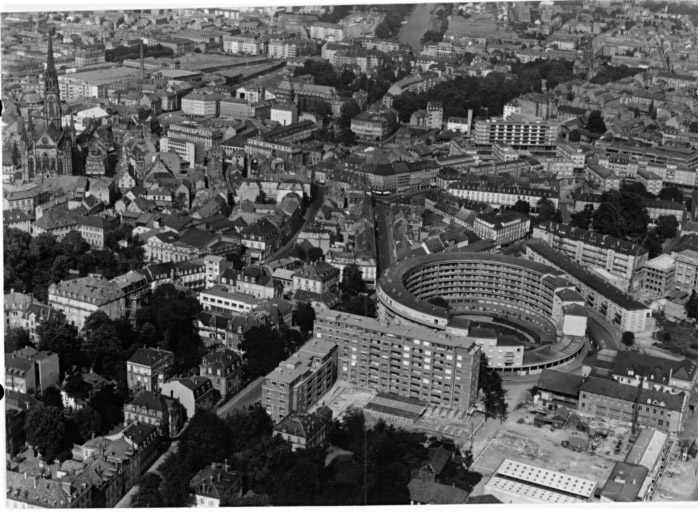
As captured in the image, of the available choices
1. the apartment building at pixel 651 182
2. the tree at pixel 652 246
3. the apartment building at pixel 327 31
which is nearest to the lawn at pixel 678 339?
the tree at pixel 652 246

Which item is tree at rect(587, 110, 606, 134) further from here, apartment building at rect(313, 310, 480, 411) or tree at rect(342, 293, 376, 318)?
apartment building at rect(313, 310, 480, 411)

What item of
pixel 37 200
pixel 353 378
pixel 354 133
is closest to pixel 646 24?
pixel 354 133

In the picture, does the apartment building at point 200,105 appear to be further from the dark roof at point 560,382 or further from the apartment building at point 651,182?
the dark roof at point 560,382

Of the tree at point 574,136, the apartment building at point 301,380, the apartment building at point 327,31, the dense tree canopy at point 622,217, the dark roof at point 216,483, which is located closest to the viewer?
the dark roof at point 216,483

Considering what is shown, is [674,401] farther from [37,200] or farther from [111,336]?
[37,200]

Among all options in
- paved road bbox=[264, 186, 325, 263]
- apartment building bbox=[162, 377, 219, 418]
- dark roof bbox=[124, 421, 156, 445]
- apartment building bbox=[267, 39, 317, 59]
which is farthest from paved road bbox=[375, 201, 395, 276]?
apartment building bbox=[267, 39, 317, 59]

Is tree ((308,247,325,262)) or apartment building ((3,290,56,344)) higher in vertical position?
apartment building ((3,290,56,344))
